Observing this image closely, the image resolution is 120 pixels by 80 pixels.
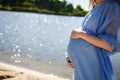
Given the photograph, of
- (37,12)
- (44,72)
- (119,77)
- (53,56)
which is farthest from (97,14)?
(37,12)

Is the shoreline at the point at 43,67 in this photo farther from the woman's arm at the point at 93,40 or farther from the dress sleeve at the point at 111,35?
the dress sleeve at the point at 111,35

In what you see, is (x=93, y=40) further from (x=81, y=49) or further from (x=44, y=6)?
(x=44, y=6)

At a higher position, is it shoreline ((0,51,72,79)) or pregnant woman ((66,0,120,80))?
pregnant woman ((66,0,120,80))

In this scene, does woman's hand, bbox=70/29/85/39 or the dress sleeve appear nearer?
the dress sleeve

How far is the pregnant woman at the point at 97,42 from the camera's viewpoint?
2184 mm

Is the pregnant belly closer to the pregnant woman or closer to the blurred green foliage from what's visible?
the pregnant woman

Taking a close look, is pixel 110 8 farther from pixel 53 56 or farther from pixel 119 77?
pixel 53 56

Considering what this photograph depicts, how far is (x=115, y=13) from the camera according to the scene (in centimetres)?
220

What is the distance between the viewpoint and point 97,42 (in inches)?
86.7

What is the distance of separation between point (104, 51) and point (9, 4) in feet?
331

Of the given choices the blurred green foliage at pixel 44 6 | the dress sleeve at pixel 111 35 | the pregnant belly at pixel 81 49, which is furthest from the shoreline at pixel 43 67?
the blurred green foliage at pixel 44 6

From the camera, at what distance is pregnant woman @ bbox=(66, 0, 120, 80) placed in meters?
2.18

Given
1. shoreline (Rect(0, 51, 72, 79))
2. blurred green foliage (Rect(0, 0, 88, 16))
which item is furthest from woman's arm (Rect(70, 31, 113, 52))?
blurred green foliage (Rect(0, 0, 88, 16))

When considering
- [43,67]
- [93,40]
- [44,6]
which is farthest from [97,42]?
[44,6]
